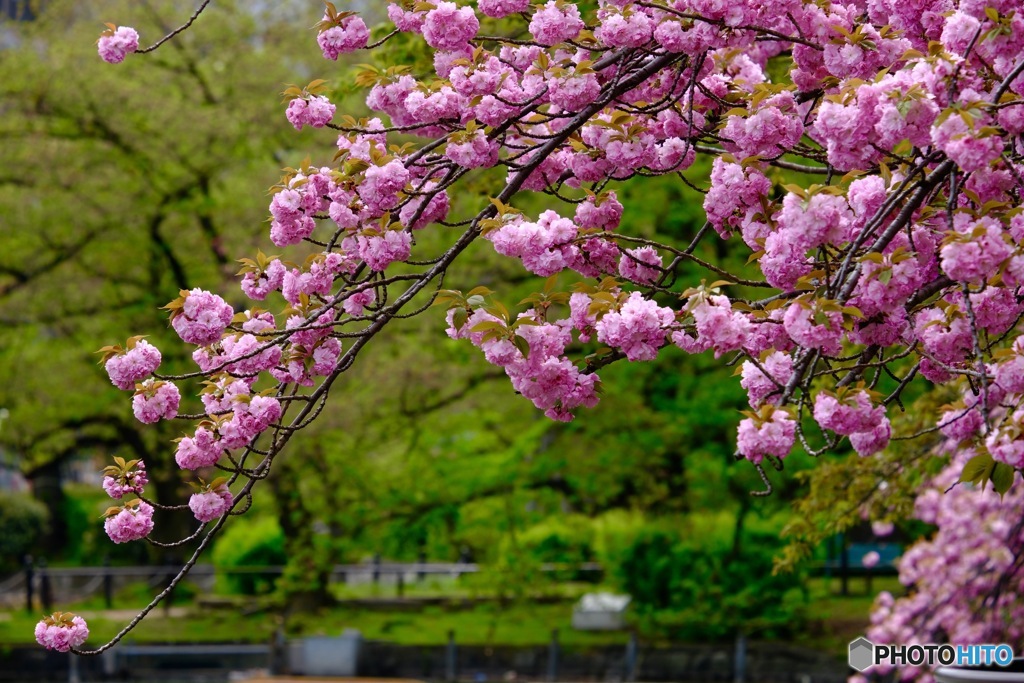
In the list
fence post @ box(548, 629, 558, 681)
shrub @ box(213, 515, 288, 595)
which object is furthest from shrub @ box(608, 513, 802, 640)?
shrub @ box(213, 515, 288, 595)

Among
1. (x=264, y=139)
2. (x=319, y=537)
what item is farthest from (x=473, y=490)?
(x=264, y=139)

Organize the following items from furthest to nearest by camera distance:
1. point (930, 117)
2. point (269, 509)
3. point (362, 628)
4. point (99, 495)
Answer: point (99, 495), point (362, 628), point (269, 509), point (930, 117)

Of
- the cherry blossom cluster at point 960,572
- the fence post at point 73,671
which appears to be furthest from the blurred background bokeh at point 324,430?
the cherry blossom cluster at point 960,572

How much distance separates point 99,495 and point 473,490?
71.6ft

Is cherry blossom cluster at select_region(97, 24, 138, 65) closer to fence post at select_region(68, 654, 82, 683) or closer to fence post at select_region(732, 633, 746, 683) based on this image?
fence post at select_region(732, 633, 746, 683)

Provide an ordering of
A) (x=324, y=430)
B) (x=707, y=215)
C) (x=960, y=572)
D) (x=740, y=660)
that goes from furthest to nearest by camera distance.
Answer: (x=324, y=430)
(x=740, y=660)
(x=960, y=572)
(x=707, y=215)

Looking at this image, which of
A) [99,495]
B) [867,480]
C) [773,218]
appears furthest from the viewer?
[99,495]

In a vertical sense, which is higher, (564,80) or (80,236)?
(80,236)

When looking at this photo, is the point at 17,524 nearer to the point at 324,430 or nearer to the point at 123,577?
the point at 123,577

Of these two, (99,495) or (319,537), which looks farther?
(99,495)

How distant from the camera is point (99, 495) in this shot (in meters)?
35.6

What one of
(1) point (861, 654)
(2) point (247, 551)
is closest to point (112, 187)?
(2) point (247, 551)

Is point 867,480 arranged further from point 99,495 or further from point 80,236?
point 99,495

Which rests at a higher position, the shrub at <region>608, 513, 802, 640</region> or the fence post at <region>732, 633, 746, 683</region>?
the shrub at <region>608, 513, 802, 640</region>
